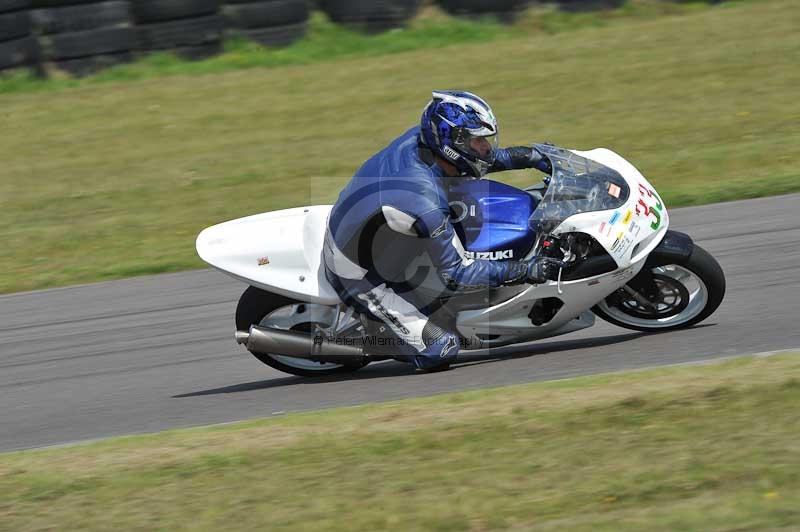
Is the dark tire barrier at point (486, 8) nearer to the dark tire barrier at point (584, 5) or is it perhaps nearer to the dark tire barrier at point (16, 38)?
the dark tire barrier at point (584, 5)

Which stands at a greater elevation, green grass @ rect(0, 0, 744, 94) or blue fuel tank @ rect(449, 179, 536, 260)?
Result: blue fuel tank @ rect(449, 179, 536, 260)

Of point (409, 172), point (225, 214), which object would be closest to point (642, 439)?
point (409, 172)

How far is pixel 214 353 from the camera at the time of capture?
24.6 ft

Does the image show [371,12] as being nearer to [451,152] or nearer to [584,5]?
[584,5]

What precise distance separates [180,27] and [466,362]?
1030 centimetres

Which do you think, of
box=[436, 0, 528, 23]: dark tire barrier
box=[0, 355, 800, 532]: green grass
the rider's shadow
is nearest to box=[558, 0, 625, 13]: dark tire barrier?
box=[436, 0, 528, 23]: dark tire barrier

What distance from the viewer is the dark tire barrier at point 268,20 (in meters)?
15.7

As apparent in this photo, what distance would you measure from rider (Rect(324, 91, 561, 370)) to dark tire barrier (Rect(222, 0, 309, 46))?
32.3 feet

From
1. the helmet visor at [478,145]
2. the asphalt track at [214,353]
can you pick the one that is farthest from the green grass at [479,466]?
the helmet visor at [478,145]

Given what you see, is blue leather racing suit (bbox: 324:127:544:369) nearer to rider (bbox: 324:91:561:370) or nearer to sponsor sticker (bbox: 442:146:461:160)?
rider (bbox: 324:91:561:370)

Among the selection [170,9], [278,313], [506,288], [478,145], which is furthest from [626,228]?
[170,9]

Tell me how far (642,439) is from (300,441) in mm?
1646

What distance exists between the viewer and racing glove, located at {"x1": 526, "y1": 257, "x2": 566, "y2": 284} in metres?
6.22

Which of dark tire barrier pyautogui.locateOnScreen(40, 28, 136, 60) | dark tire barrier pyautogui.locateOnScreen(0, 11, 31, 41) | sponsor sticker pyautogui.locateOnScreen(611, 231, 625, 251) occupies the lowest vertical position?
dark tire barrier pyautogui.locateOnScreen(40, 28, 136, 60)
